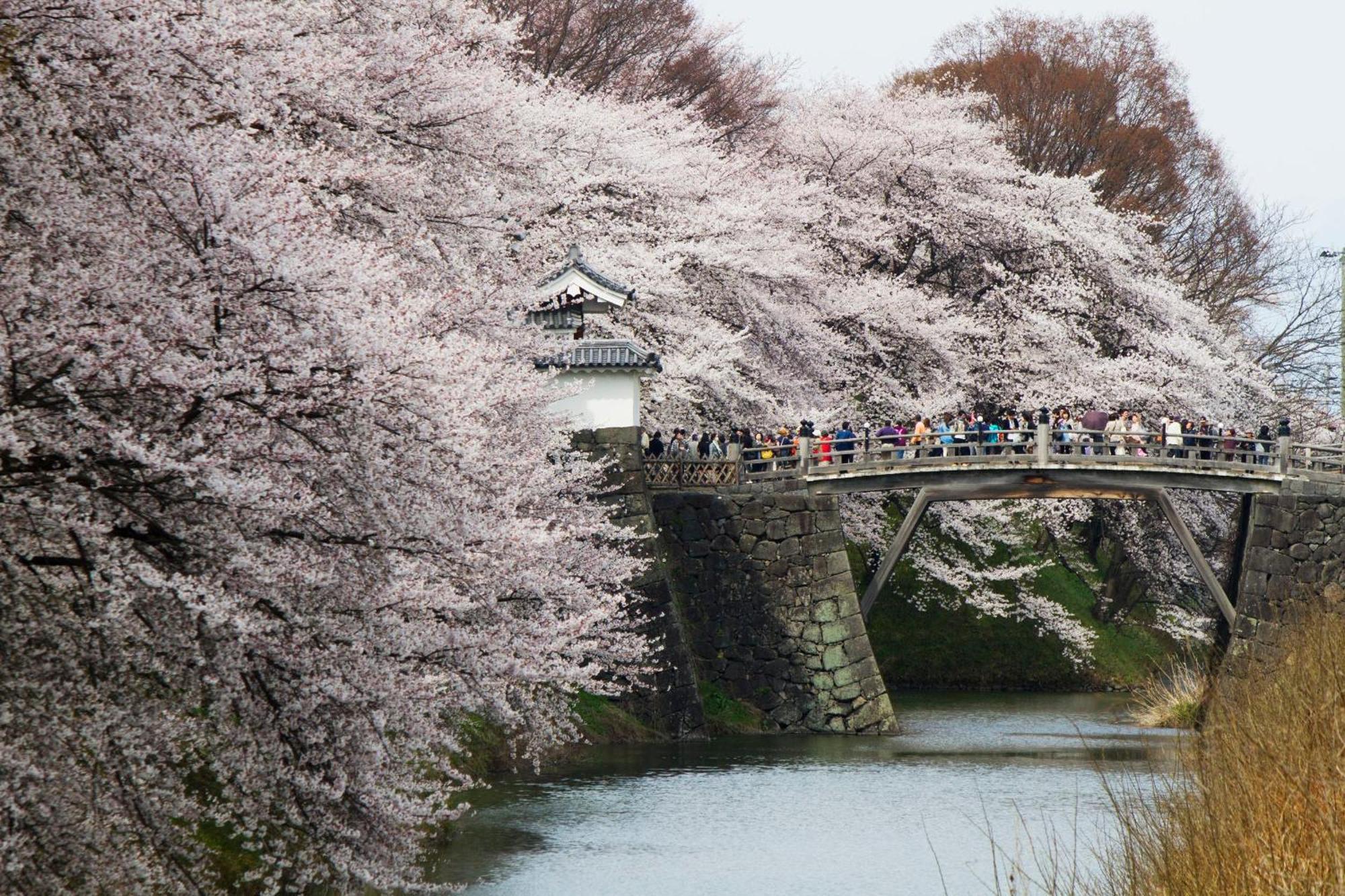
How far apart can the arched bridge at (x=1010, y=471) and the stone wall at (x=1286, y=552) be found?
1.10ft

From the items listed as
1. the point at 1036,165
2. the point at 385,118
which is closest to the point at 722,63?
the point at 1036,165

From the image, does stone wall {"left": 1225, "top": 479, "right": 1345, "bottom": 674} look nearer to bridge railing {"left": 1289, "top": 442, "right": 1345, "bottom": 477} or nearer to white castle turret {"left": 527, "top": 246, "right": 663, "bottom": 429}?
bridge railing {"left": 1289, "top": 442, "right": 1345, "bottom": 477}

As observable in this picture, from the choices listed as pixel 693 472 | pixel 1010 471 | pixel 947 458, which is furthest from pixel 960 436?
pixel 693 472

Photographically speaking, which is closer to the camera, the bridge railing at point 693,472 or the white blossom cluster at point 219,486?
the white blossom cluster at point 219,486

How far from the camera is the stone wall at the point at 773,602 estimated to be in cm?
2728

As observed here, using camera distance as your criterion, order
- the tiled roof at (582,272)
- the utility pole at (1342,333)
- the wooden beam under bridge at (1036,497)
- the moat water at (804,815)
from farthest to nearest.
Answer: the utility pole at (1342,333)
the wooden beam under bridge at (1036,497)
the tiled roof at (582,272)
the moat water at (804,815)

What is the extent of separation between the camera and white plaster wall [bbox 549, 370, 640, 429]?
25203 millimetres

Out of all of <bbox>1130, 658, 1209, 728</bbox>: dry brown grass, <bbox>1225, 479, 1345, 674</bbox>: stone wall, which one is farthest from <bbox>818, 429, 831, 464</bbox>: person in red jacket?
<bbox>1225, 479, 1345, 674</bbox>: stone wall

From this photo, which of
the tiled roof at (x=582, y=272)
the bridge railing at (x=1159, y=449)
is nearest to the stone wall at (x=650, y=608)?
the tiled roof at (x=582, y=272)

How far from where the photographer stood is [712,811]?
19188 millimetres

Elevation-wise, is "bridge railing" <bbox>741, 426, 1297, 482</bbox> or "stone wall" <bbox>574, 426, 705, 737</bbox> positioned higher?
"bridge railing" <bbox>741, 426, 1297, 482</bbox>

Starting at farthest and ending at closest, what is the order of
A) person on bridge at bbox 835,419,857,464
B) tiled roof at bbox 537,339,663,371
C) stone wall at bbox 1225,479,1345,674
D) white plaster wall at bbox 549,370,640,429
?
person on bridge at bbox 835,419,857,464 < stone wall at bbox 1225,479,1345,674 < white plaster wall at bbox 549,370,640,429 < tiled roof at bbox 537,339,663,371

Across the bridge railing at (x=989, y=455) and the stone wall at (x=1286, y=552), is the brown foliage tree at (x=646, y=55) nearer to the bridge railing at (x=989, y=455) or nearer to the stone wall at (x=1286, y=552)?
the bridge railing at (x=989, y=455)

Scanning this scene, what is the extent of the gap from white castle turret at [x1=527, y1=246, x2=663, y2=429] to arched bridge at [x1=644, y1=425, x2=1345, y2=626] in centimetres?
187
